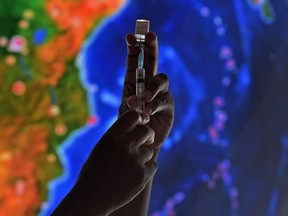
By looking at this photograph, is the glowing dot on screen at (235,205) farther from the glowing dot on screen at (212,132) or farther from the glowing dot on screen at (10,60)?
the glowing dot on screen at (10,60)

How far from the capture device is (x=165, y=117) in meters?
0.82

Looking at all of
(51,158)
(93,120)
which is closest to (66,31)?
(93,120)

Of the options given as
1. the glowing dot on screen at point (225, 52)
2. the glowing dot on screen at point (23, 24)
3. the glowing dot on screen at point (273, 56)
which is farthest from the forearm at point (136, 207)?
the glowing dot on screen at point (273, 56)

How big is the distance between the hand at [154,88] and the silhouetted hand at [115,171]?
20 cm

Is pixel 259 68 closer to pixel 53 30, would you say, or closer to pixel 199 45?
pixel 199 45

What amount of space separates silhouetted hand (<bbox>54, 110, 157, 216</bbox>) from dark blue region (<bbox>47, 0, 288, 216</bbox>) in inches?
37.9

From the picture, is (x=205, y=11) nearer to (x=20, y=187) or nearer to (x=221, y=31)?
(x=221, y=31)

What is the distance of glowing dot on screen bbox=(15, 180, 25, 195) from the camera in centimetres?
133

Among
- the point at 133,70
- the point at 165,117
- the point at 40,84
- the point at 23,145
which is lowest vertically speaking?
the point at 165,117

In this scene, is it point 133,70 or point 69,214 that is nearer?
point 69,214

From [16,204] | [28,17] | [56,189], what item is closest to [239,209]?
[56,189]

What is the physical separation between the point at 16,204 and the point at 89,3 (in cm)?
71

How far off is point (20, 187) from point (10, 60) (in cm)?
39

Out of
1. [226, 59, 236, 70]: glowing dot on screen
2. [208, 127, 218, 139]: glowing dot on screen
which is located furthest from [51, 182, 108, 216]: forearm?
[226, 59, 236, 70]: glowing dot on screen
